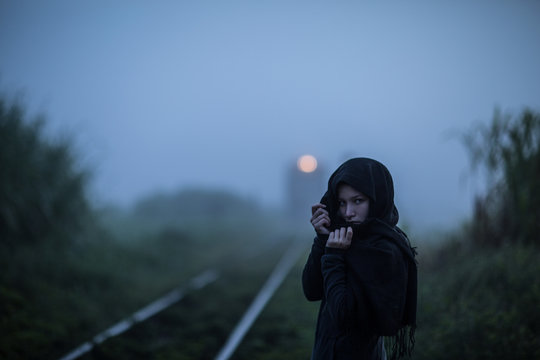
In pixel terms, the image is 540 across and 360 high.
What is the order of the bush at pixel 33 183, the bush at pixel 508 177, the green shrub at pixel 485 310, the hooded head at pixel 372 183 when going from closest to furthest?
the hooded head at pixel 372 183 < the green shrub at pixel 485 310 < the bush at pixel 508 177 < the bush at pixel 33 183

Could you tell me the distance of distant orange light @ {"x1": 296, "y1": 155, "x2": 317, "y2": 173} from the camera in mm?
40406

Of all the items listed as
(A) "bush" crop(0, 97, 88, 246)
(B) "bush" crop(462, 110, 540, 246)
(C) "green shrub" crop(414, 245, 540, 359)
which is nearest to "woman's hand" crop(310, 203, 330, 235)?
(C) "green shrub" crop(414, 245, 540, 359)

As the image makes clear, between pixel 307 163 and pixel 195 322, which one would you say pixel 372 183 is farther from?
pixel 307 163

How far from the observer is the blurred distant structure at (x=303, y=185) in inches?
1484

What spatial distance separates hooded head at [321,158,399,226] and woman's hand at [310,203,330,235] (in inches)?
4.0

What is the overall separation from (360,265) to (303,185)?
38.2m

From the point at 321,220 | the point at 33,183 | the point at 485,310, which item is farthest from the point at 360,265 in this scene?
the point at 33,183

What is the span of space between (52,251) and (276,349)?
5.35 meters

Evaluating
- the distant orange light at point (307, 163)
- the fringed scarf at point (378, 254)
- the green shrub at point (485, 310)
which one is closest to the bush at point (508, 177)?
the green shrub at point (485, 310)

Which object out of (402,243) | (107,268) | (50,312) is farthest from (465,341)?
(107,268)

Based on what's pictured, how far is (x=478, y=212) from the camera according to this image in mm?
6117

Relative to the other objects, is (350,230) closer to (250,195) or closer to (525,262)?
(525,262)

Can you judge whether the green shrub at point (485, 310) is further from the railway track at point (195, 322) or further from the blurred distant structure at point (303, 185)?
the blurred distant structure at point (303, 185)

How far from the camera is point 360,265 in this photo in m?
1.60
